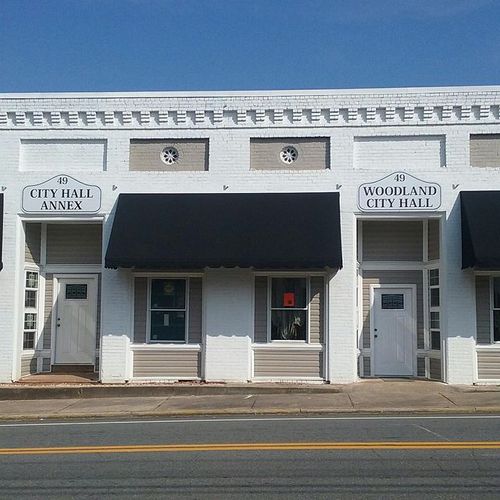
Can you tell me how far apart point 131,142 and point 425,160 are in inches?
262

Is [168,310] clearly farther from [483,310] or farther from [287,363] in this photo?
[483,310]

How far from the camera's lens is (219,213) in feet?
52.5

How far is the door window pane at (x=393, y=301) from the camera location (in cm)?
1697

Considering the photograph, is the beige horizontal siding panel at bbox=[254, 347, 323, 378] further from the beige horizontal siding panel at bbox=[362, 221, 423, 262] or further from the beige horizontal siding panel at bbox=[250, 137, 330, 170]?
the beige horizontal siding panel at bbox=[250, 137, 330, 170]

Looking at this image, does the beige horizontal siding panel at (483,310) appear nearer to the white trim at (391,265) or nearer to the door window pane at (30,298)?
the white trim at (391,265)

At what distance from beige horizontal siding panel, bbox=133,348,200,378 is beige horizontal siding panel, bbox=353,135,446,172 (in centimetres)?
573

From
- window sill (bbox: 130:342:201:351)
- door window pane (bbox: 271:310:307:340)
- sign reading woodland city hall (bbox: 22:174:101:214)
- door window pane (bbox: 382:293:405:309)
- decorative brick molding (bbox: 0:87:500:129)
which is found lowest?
window sill (bbox: 130:342:201:351)

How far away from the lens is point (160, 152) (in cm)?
1680

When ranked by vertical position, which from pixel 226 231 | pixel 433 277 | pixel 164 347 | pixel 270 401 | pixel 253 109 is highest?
pixel 253 109

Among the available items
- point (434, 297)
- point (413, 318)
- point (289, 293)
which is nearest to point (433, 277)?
point (434, 297)

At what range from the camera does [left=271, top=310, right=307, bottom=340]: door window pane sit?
16.4 meters

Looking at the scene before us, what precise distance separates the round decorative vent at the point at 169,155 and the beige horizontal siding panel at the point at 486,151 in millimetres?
6637

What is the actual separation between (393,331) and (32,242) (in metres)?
8.76

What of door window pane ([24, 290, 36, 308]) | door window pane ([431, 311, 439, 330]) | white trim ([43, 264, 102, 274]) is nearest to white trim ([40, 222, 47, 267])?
white trim ([43, 264, 102, 274])
